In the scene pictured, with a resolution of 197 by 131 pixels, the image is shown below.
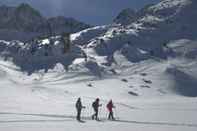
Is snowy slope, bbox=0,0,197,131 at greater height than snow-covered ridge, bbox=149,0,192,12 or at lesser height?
lesser

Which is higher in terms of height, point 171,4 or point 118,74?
point 171,4

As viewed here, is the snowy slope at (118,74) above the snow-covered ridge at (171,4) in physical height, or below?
below

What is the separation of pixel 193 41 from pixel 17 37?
4105 inches

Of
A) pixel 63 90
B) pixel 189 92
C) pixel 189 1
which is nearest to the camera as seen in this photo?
pixel 63 90

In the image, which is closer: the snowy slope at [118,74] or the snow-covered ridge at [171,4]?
the snowy slope at [118,74]

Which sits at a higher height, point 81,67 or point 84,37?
point 84,37

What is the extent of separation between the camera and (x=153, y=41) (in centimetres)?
10919

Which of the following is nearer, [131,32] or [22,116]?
[22,116]

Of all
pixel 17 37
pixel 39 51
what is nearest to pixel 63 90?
pixel 39 51

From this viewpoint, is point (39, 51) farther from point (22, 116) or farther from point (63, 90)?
point (22, 116)

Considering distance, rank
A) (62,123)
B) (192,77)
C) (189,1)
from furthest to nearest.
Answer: (189,1) < (192,77) < (62,123)

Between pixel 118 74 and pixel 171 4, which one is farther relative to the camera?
pixel 171 4

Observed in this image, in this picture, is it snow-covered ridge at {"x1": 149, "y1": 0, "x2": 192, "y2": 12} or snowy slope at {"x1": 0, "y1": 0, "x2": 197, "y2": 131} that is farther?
snow-covered ridge at {"x1": 149, "y1": 0, "x2": 192, "y2": 12}

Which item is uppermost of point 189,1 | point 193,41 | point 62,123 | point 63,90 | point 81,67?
point 189,1
